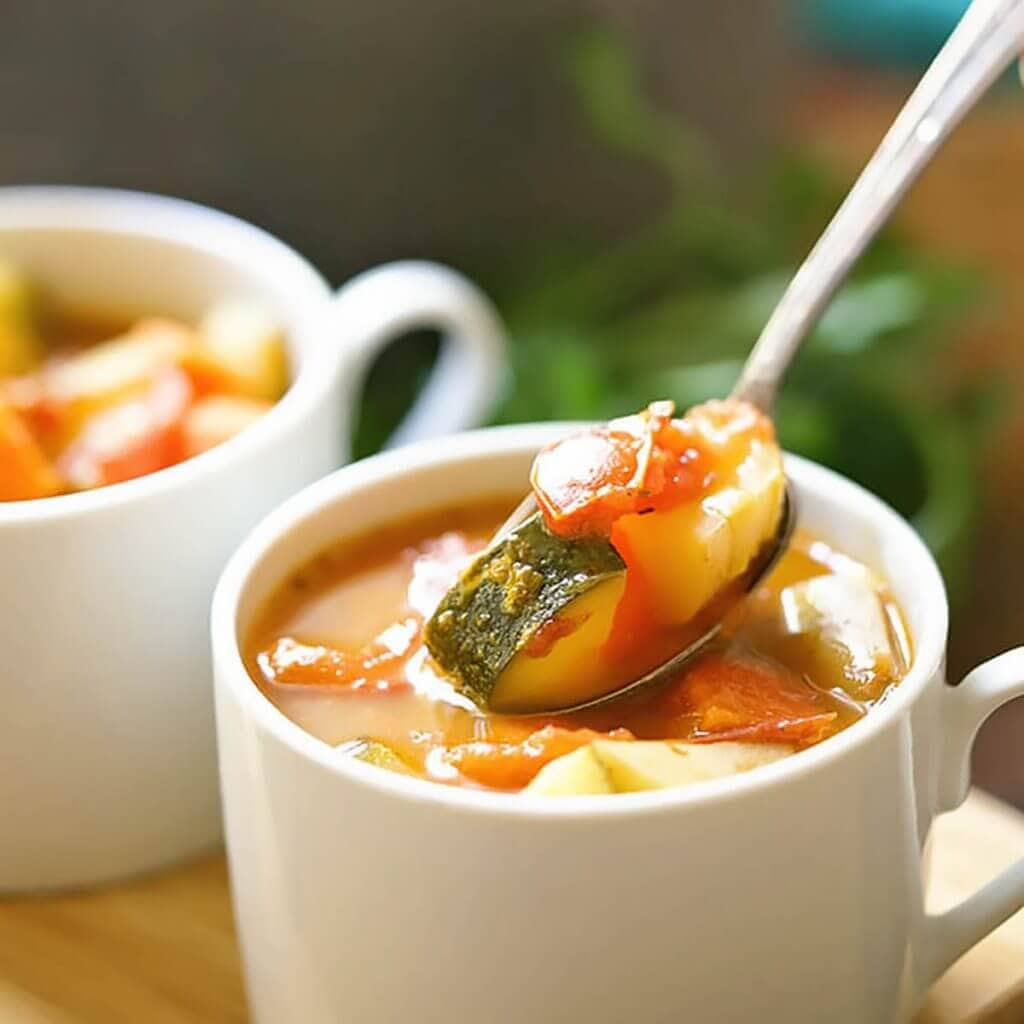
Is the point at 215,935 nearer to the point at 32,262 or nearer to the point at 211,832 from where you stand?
the point at 211,832

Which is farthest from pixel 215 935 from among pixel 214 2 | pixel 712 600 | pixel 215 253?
pixel 214 2

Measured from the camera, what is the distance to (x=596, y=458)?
3.19 ft

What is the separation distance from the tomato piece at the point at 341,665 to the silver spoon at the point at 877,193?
0.28 ft

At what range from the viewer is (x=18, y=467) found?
1153mm

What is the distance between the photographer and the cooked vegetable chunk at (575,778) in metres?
0.86

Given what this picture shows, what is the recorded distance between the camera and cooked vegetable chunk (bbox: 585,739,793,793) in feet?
2.83

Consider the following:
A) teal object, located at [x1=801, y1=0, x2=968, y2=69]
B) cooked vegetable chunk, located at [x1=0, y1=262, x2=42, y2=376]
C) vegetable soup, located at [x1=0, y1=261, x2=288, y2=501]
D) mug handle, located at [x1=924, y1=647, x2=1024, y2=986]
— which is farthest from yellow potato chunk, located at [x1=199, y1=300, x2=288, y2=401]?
teal object, located at [x1=801, y1=0, x2=968, y2=69]

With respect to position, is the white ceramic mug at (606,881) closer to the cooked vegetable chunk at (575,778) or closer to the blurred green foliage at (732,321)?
the cooked vegetable chunk at (575,778)

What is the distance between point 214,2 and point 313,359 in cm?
70

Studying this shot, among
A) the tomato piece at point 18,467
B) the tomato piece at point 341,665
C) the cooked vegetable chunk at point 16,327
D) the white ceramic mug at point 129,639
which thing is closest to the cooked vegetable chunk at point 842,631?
the tomato piece at point 341,665

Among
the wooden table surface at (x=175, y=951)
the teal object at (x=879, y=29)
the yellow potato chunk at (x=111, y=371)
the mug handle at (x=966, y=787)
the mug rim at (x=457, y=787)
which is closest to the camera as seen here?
the mug rim at (x=457, y=787)

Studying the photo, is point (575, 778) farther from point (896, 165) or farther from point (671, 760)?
point (896, 165)

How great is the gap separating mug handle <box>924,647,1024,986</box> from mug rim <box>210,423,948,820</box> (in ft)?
0.10

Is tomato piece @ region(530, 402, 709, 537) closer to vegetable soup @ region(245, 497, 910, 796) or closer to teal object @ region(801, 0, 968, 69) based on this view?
vegetable soup @ region(245, 497, 910, 796)
